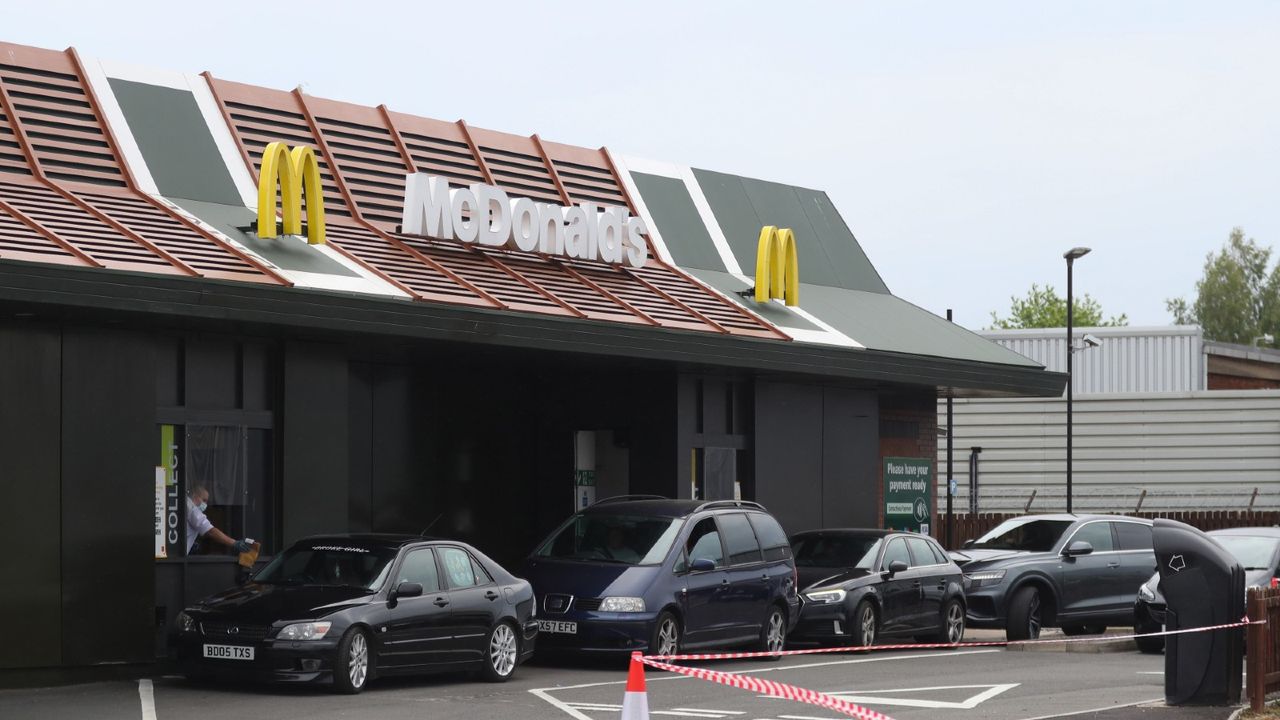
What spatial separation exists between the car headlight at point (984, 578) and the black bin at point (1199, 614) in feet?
26.6

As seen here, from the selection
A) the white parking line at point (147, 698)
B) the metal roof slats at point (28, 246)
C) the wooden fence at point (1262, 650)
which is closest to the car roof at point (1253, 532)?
the wooden fence at point (1262, 650)

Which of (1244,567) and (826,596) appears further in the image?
(1244,567)

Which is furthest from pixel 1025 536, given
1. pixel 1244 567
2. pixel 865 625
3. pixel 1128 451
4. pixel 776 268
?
pixel 1128 451

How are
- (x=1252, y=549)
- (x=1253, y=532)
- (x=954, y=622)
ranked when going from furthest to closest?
(x=954, y=622)
(x=1253, y=532)
(x=1252, y=549)

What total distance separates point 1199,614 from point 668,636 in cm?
552

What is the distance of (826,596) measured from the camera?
20031 mm

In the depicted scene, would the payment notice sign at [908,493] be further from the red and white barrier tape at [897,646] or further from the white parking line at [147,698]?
the white parking line at [147,698]

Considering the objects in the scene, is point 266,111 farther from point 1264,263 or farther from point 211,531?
point 1264,263

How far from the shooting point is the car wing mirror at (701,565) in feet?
58.6

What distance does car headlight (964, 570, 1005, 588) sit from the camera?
22.2 metres

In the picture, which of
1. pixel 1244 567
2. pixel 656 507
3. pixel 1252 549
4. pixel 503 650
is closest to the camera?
pixel 503 650

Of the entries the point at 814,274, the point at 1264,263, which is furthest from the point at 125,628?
the point at 1264,263

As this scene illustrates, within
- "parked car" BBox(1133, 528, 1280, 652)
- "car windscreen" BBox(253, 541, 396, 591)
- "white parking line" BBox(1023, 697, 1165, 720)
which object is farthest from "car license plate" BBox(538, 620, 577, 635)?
"parked car" BBox(1133, 528, 1280, 652)

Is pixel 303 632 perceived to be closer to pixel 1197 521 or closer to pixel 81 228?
pixel 81 228
